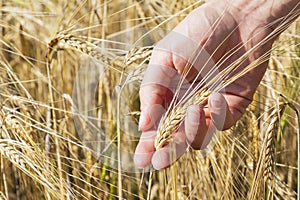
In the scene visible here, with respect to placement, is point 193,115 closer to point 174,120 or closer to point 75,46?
point 174,120

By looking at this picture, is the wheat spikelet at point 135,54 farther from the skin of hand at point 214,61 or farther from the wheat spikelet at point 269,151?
the wheat spikelet at point 269,151

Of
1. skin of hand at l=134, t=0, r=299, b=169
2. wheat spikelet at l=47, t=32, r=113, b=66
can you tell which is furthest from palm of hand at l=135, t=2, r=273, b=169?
wheat spikelet at l=47, t=32, r=113, b=66

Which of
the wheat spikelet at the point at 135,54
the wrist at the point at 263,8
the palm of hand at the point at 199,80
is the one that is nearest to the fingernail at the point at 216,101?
Result: the palm of hand at the point at 199,80

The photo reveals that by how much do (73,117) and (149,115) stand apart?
557 millimetres

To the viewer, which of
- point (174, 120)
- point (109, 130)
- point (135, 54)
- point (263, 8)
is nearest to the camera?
point (174, 120)

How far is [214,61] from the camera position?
4.01 feet

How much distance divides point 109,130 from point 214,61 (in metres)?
0.39

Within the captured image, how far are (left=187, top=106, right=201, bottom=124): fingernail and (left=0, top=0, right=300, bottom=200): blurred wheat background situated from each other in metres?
0.10

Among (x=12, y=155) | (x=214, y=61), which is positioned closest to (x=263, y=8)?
(x=214, y=61)

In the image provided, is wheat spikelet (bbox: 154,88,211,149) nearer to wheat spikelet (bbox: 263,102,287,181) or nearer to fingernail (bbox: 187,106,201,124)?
fingernail (bbox: 187,106,201,124)

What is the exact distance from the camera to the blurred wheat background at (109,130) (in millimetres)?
1063

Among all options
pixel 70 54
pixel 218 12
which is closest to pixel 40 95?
pixel 70 54

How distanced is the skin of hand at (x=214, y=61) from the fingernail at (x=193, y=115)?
0.03m

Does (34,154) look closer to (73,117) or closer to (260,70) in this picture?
(260,70)
